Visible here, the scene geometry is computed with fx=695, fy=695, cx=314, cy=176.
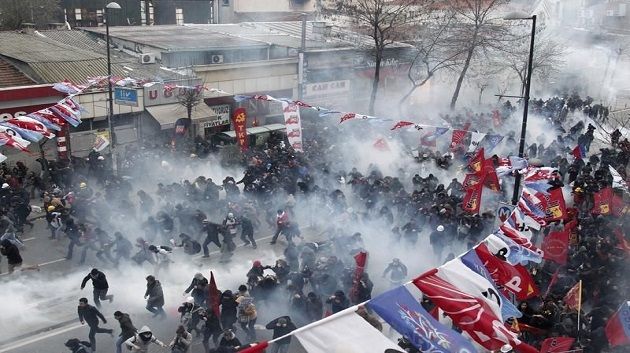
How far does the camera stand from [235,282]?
44.7ft

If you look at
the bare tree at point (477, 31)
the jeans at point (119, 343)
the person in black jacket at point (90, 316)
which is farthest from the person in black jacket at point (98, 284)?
the bare tree at point (477, 31)

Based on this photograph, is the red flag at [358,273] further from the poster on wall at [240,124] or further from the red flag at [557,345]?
the poster on wall at [240,124]

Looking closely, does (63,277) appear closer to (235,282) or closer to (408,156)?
(235,282)

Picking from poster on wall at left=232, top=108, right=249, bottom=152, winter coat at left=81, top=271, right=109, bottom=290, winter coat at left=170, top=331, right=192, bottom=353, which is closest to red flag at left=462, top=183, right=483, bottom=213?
winter coat at left=170, top=331, right=192, bottom=353

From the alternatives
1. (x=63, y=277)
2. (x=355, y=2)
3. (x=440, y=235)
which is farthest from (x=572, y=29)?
(x=63, y=277)

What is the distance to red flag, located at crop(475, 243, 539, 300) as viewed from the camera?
9.36 metres

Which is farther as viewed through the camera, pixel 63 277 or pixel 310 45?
pixel 310 45

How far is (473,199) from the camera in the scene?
15016 mm

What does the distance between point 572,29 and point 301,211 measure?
47091mm

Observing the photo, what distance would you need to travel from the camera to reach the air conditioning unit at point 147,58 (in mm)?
26391

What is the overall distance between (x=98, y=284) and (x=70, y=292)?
1578 millimetres

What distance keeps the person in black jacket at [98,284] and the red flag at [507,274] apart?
631 cm

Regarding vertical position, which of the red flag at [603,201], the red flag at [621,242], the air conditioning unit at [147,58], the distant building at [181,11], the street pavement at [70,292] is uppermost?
the distant building at [181,11]

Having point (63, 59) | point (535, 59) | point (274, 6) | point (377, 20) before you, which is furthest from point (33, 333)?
point (274, 6)
